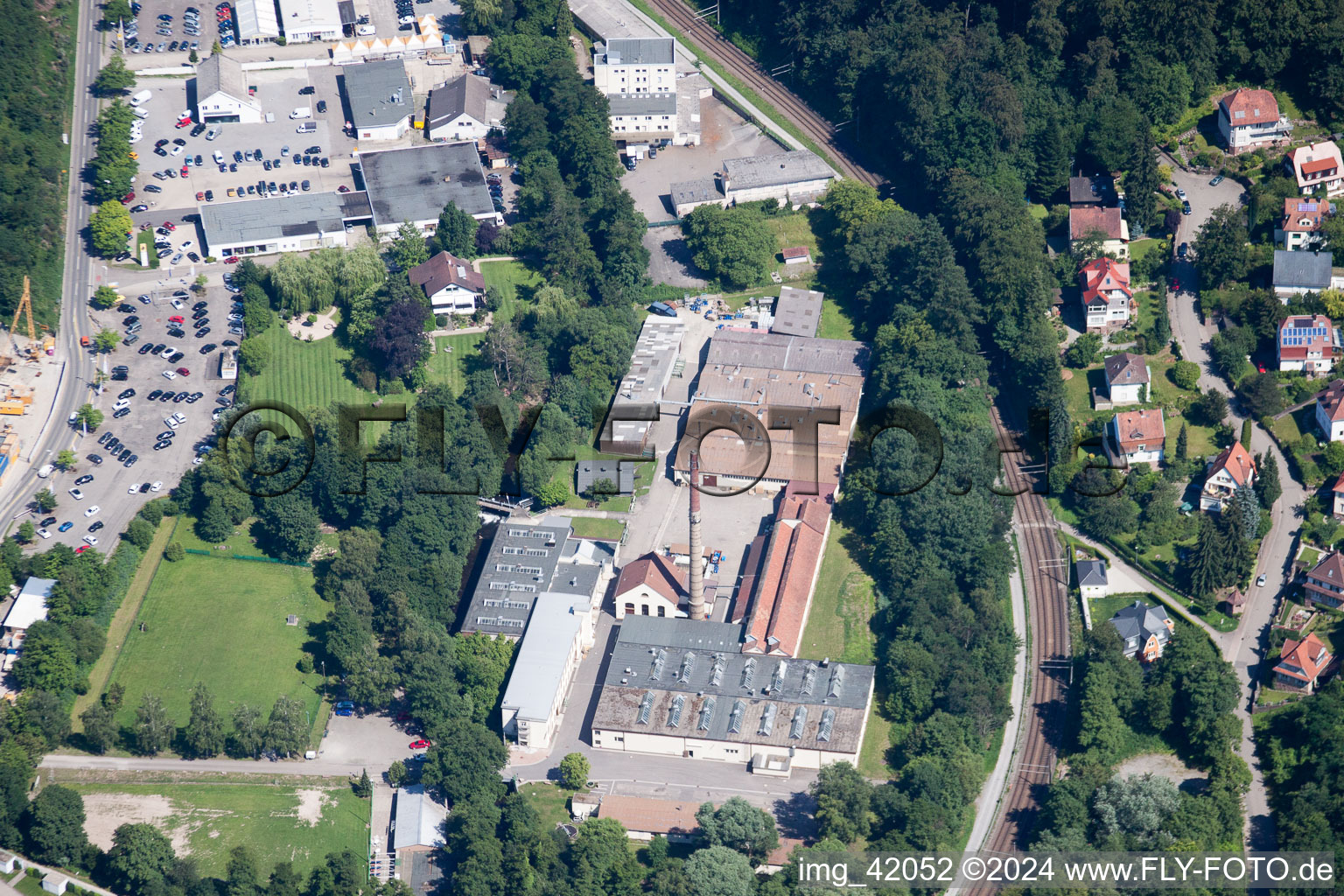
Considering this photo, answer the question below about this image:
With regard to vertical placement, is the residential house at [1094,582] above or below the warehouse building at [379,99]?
below

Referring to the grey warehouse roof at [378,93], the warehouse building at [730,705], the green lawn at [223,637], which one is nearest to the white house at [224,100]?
the grey warehouse roof at [378,93]

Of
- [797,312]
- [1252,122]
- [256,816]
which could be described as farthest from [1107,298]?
[256,816]

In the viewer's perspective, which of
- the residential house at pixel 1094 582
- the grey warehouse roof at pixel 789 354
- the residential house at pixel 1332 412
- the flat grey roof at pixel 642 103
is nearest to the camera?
the residential house at pixel 1094 582

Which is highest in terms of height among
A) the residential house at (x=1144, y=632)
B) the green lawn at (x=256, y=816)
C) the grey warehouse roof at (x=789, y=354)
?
the grey warehouse roof at (x=789, y=354)

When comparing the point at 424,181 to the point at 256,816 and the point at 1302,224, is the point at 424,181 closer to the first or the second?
the point at 256,816

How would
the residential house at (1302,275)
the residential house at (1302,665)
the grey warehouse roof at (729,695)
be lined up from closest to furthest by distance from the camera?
the grey warehouse roof at (729,695) < the residential house at (1302,665) < the residential house at (1302,275)

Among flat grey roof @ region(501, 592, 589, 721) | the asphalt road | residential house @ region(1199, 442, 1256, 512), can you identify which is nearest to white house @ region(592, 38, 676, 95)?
the asphalt road

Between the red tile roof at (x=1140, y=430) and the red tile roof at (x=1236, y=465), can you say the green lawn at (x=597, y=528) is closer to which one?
the red tile roof at (x=1140, y=430)
